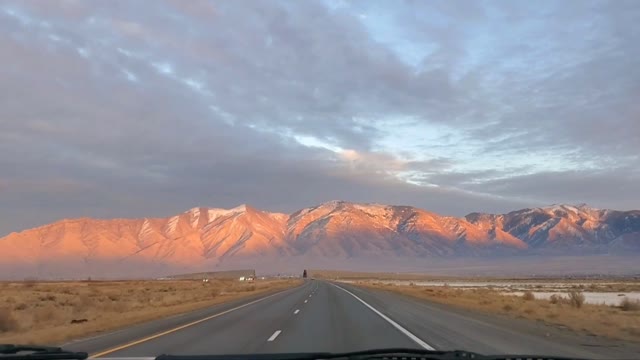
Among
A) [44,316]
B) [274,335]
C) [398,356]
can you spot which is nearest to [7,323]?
[44,316]

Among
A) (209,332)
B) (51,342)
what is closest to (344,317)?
(209,332)

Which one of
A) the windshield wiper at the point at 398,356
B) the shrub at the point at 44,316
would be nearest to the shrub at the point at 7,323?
the shrub at the point at 44,316

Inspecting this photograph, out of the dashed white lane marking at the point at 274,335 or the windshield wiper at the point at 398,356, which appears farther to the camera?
the dashed white lane marking at the point at 274,335

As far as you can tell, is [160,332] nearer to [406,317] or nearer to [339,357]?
[406,317]

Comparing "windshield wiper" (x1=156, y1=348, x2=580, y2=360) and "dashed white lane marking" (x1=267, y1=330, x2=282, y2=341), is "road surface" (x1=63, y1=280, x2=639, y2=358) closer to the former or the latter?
"dashed white lane marking" (x1=267, y1=330, x2=282, y2=341)

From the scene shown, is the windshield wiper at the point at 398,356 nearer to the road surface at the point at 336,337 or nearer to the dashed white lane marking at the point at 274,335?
the road surface at the point at 336,337

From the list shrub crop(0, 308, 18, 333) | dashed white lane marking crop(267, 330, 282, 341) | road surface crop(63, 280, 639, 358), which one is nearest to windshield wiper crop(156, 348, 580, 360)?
road surface crop(63, 280, 639, 358)

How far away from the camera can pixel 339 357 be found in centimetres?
904

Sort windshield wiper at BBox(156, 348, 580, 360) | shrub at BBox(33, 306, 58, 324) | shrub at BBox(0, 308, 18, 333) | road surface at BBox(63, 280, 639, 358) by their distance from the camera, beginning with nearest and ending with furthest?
windshield wiper at BBox(156, 348, 580, 360), road surface at BBox(63, 280, 639, 358), shrub at BBox(0, 308, 18, 333), shrub at BBox(33, 306, 58, 324)

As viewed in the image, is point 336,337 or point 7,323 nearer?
point 336,337

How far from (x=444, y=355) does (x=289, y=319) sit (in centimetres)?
1515

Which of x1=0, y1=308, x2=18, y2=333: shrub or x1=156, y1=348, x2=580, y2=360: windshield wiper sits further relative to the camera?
x1=0, y1=308, x2=18, y2=333: shrub

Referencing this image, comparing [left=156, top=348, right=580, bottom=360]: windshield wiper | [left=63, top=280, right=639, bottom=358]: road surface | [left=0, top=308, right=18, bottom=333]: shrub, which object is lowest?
[left=63, top=280, right=639, bottom=358]: road surface

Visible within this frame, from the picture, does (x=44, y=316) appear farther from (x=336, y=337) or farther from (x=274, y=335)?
(x=336, y=337)
